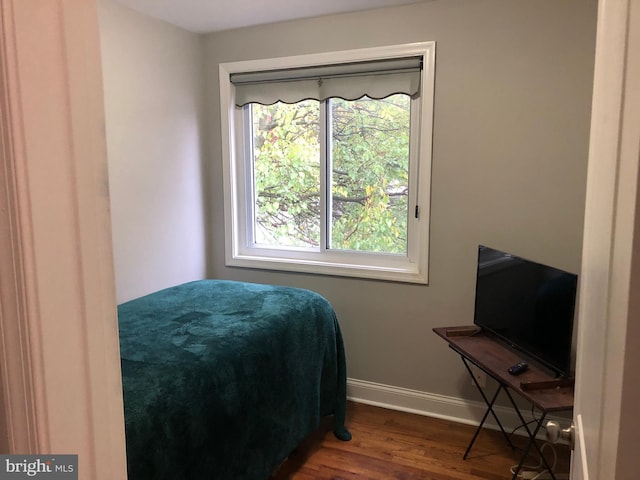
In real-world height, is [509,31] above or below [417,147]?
above

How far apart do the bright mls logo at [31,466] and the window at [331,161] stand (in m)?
2.33

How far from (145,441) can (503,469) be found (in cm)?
180

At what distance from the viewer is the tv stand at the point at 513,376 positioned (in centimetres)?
185

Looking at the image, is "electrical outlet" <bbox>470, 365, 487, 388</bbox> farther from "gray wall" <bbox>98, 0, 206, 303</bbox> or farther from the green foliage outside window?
"gray wall" <bbox>98, 0, 206, 303</bbox>

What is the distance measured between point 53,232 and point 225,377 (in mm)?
1296

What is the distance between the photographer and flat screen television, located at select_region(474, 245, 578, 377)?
1.97m

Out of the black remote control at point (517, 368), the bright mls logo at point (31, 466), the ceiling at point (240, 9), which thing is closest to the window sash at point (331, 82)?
the ceiling at point (240, 9)

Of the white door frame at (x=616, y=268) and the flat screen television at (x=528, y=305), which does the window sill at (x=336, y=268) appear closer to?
the flat screen television at (x=528, y=305)

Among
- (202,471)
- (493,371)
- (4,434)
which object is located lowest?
(202,471)

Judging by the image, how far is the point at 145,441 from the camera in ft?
4.59

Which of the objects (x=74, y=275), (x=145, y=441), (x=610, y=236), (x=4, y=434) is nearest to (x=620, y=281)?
(x=610, y=236)

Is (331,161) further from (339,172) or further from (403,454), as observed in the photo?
(403,454)

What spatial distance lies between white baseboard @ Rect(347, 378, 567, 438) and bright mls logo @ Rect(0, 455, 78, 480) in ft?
8.25

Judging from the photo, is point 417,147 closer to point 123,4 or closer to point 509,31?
point 509,31
